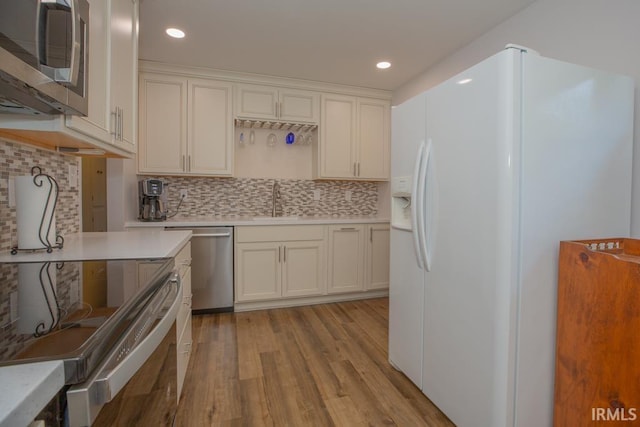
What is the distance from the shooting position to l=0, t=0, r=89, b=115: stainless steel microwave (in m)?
0.75

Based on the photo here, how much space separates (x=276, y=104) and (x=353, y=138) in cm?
93

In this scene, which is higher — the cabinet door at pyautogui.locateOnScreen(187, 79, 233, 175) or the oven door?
the cabinet door at pyautogui.locateOnScreen(187, 79, 233, 175)

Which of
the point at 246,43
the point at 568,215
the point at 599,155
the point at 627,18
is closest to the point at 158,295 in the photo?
the point at 568,215

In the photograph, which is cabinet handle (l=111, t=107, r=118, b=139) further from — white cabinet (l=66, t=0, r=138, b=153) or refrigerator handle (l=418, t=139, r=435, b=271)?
refrigerator handle (l=418, t=139, r=435, b=271)

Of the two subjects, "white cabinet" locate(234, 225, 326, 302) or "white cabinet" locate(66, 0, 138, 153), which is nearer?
"white cabinet" locate(66, 0, 138, 153)

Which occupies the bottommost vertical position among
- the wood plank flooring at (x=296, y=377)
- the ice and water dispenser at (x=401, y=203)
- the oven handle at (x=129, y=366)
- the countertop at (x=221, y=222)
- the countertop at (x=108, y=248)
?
the wood plank flooring at (x=296, y=377)

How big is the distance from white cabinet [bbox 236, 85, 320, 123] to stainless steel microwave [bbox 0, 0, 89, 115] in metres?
2.01

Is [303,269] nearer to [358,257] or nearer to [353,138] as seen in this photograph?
[358,257]

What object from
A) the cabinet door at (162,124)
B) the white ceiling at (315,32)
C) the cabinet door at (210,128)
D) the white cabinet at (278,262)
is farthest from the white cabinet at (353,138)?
the cabinet door at (162,124)

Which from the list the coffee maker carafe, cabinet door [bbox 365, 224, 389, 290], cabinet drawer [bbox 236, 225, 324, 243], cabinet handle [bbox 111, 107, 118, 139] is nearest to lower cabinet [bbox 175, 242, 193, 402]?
cabinet handle [bbox 111, 107, 118, 139]

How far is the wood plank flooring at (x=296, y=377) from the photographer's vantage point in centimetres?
157

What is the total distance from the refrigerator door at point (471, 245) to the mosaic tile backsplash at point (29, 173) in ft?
6.46

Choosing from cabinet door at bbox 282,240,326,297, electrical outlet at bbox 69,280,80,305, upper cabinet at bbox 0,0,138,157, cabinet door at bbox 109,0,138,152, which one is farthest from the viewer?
cabinet door at bbox 282,240,326,297

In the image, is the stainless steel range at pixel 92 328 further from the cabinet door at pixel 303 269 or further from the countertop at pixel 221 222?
the cabinet door at pixel 303 269
